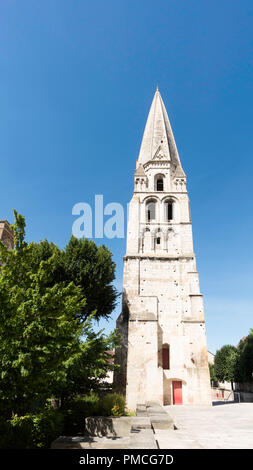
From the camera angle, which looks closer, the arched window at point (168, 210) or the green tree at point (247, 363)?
the arched window at point (168, 210)

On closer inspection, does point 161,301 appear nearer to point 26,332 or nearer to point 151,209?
point 151,209

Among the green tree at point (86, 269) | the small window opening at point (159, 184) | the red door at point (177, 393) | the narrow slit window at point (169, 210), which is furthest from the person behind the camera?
the small window opening at point (159, 184)

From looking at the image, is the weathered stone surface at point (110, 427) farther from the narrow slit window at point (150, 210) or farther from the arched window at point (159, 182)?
the arched window at point (159, 182)

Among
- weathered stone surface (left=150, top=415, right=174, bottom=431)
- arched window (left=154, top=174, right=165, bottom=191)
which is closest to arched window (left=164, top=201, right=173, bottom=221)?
arched window (left=154, top=174, right=165, bottom=191)

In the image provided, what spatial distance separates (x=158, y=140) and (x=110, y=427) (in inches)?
1225

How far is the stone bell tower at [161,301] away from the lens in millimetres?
20359

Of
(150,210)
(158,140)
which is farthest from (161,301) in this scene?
(158,140)

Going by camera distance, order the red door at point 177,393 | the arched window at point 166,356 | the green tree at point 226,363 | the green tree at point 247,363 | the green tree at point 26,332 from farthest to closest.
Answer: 1. the green tree at point 226,363
2. the green tree at point 247,363
3. the arched window at point 166,356
4. the red door at point 177,393
5. the green tree at point 26,332

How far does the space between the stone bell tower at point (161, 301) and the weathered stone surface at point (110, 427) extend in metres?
10.2

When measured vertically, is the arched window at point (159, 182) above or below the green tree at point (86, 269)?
above

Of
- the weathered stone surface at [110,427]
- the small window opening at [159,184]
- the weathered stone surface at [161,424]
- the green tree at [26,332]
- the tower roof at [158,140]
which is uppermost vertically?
the tower roof at [158,140]

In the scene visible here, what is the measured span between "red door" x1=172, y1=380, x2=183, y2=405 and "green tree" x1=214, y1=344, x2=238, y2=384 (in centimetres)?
2157

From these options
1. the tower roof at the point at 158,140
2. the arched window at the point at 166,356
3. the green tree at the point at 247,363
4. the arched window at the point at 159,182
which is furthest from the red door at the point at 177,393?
the tower roof at the point at 158,140
